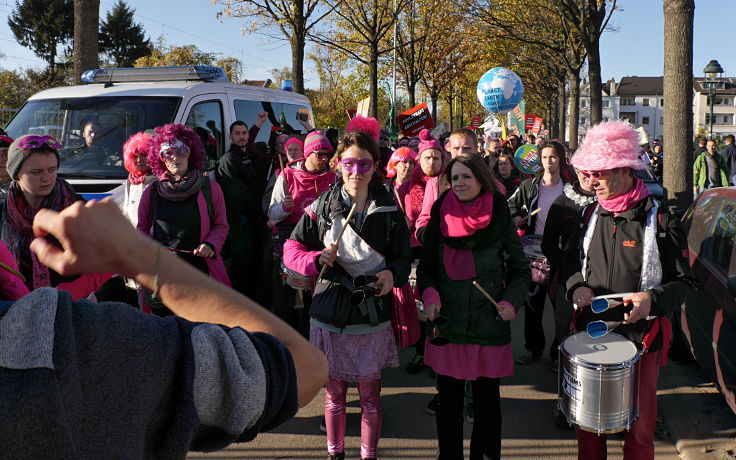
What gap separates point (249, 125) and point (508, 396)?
4602 mm

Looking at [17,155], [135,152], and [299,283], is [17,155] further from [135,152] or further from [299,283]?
[299,283]

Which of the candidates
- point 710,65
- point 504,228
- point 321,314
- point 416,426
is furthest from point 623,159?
point 710,65

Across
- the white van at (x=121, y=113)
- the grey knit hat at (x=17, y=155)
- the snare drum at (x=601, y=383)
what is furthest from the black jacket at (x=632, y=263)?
the white van at (x=121, y=113)

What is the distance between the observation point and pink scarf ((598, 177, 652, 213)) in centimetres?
316

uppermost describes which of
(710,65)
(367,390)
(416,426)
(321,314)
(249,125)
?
(710,65)

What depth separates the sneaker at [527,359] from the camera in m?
5.39

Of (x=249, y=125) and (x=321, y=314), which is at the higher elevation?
(x=249, y=125)

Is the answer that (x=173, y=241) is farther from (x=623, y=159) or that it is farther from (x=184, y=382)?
(x=184, y=382)

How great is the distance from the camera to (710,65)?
16.3 metres

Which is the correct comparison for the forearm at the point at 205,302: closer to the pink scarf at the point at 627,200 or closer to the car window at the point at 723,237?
the pink scarf at the point at 627,200

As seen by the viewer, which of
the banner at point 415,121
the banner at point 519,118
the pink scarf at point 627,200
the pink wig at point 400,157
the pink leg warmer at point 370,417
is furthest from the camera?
the banner at point 519,118

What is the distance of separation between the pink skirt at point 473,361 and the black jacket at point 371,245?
45cm

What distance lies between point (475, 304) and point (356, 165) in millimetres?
1087

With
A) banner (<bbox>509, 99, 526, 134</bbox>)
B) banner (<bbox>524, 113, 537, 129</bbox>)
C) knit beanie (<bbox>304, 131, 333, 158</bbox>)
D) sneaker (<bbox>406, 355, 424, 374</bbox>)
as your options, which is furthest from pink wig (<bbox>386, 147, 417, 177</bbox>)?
banner (<bbox>524, 113, 537, 129</bbox>)
